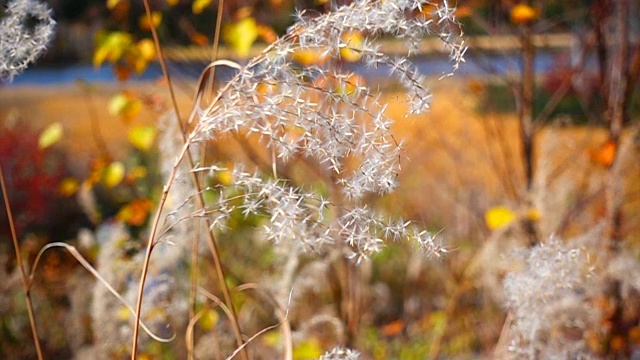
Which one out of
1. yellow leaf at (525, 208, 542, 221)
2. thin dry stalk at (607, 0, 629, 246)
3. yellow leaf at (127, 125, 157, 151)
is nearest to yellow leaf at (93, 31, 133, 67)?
yellow leaf at (127, 125, 157, 151)

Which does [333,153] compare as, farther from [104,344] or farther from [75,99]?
[75,99]

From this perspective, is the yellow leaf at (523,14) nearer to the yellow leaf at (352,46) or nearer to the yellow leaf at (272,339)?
the yellow leaf at (352,46)

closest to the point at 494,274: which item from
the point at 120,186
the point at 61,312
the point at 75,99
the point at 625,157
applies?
the point at 625,157

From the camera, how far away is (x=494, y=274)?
2.87 metres

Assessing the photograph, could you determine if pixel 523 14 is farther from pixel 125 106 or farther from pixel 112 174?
pixel 112 174

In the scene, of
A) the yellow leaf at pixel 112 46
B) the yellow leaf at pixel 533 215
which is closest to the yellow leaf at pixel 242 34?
the yellow leaf at pixel 112 46

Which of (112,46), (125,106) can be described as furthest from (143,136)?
(112,46)

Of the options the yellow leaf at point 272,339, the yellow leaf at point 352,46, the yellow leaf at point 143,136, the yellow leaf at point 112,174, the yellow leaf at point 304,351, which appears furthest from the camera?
the yellow leaf at point 112,174

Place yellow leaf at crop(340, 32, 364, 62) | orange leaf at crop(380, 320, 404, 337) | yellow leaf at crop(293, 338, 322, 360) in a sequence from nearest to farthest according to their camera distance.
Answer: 1. yellow leaf at crop(340, 32, 364, 62)
2. yellow leaf at crop(293, 338, 322, 360)
3. orange leaf at crop(380, 320, 404, 337)

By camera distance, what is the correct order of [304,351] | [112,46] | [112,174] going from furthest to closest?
[112,174] < [112,46] < [304,351]

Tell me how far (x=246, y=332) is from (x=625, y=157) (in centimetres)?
163

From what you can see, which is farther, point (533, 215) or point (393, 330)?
point (393, 330)

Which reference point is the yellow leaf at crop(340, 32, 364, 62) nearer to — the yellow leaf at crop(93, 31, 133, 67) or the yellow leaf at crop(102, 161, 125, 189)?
the yellow leaf at crop(93, 31, 133, 67)

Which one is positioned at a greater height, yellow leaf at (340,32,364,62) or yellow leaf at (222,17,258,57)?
yellow leaf at (340,32,364,62)
